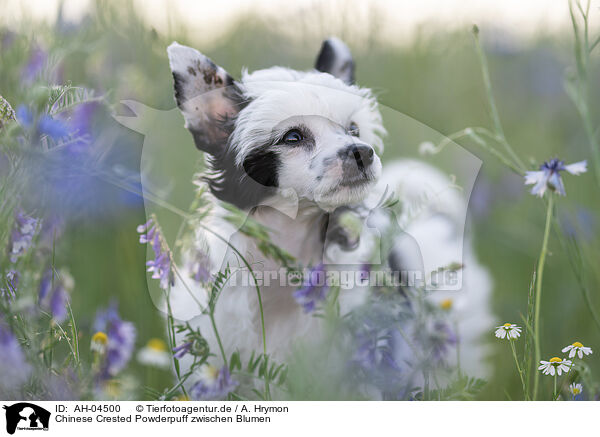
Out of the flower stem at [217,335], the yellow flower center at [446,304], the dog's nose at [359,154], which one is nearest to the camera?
the dog's nose at [359,154]

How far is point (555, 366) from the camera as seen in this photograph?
5.42 feet

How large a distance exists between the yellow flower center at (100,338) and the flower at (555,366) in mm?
1292

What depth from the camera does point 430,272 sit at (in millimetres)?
1662

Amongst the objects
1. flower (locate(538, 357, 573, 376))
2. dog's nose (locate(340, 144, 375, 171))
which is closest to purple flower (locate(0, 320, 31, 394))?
dog's nose (locate(340, 144, 375, 171))

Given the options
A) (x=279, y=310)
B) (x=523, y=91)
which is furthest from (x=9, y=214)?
(x=523, y=91)

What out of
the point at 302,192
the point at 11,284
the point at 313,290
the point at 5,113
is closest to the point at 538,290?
the point at 313,290

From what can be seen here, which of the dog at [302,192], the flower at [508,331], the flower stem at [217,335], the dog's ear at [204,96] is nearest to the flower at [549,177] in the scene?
the dog at [302,192]

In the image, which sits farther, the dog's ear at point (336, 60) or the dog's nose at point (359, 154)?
Result: the dog's ear at point (336, 60)

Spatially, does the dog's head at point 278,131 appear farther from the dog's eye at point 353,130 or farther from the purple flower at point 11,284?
the purple flower at point 11,284

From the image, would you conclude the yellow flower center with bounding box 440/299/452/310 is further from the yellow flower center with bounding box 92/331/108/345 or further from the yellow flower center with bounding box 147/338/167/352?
the yellow flower center with bounding box 92/331/108/345

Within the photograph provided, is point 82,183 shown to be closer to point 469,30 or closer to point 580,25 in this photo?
point 469,30

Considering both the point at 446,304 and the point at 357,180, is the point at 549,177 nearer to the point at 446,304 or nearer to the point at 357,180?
the point at 446,304

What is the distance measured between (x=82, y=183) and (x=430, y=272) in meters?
1.06

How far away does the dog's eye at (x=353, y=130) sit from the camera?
151 cm
